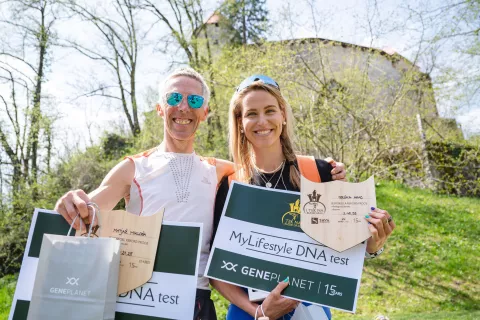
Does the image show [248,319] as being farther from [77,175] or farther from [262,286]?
[77,175]

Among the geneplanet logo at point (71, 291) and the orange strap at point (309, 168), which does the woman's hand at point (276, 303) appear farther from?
the geneplanet logo at point (71, 291)

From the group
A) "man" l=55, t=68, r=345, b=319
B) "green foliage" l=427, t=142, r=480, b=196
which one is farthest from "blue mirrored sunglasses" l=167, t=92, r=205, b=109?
"green foliage" l=427, t=142, r=480, b=196

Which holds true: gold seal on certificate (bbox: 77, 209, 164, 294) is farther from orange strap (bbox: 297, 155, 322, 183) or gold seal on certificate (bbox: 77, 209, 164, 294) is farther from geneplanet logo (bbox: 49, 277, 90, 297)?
orange strap (bbox: 297, 155, 322, 183)

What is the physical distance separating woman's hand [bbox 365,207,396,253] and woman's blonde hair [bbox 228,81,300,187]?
50cm

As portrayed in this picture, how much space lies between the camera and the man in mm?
2168

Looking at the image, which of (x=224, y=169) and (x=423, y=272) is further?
(x=423, y=272)

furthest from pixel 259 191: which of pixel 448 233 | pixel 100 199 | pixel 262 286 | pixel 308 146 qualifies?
pixel 448 233

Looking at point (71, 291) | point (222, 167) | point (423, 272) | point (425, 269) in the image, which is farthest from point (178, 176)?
point (425, 269)

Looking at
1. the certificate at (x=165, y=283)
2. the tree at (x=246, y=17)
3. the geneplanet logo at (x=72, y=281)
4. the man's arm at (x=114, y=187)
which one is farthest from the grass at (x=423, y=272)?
the tree at (x=246, y=17)

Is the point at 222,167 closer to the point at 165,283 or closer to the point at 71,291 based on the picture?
the point at 165,283

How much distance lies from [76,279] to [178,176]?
0.80m

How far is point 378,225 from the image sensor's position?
1.85 m

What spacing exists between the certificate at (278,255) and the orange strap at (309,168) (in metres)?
0.25

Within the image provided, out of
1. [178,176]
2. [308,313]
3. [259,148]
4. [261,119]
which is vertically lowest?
[308,313]
